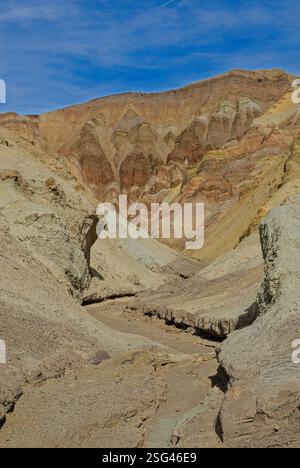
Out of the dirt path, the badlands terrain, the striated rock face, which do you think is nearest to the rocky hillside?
the badlands terrain

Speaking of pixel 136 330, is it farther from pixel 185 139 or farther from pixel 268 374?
pixel 185 139

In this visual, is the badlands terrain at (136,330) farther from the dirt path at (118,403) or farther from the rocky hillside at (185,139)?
the rocky hillside at (185,139)

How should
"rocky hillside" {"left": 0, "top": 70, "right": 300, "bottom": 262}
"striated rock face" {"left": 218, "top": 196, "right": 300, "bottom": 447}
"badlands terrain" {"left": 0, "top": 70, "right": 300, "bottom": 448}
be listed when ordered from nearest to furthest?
"striated rock face" {"left": 218, "top": 196, "right": 300, "bottom": 447}
"badlands terrain" {"left": 0, "top": 70, "right": 300, "bottom": 448}
"rocky hillside" {"left": 0, "top": 70, "right": 300, "bottom": 262}

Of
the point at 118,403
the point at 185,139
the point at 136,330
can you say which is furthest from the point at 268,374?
the point at 185,139

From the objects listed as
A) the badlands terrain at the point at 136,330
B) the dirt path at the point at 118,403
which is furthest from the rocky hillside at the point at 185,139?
the dirt path at the point at 118,403

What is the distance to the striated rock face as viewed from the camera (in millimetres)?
6316

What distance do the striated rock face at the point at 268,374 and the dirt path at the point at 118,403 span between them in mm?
380

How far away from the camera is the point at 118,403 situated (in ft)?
25.9

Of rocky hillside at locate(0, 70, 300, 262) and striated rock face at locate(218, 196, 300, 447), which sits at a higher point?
rocky hillside at locate(0, 70, 300, 262)

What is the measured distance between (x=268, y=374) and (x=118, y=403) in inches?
79.1

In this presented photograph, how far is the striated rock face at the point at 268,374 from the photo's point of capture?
6.32 meters

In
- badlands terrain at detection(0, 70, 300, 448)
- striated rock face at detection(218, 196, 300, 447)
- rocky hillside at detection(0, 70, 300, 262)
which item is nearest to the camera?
A: striated rock face at detection(218, 196, 300, 447)

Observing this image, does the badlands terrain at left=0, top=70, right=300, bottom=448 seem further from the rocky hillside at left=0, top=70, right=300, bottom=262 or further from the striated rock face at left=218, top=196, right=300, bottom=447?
the rocky hillside at left=0, top=70, right=300, bottom=262

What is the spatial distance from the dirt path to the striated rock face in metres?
0.38
